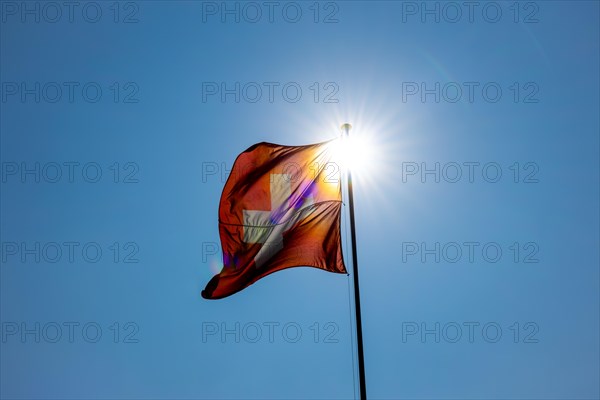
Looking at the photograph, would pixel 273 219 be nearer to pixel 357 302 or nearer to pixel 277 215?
pixel 277 215

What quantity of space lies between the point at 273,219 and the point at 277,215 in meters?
0.13

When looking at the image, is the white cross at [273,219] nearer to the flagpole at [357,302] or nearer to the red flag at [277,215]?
the red flag at [277,215]

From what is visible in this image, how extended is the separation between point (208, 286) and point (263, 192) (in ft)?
8.05

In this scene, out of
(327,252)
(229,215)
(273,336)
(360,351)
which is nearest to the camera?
(360,351)

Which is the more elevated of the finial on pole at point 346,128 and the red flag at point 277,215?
the finial on pole at point 346,128

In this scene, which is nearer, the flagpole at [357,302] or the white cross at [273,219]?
the flagpole at [357,302]

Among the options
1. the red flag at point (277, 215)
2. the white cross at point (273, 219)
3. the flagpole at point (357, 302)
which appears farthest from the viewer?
the white cross at point (273, 219)

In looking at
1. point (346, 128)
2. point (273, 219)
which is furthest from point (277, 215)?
point (346, 128)

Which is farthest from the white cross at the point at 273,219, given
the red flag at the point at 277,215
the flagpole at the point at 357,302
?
the flagpole at the point at 357,302

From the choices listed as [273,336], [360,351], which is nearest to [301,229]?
[360,351]

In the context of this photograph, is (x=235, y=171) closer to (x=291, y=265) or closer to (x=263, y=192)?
(x=263, y=192)

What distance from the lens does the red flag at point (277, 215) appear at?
12008 mm

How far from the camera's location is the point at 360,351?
10016 millimetres

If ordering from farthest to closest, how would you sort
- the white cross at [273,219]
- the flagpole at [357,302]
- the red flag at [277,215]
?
the white cross at [273,219], the red flag at [277,215], the flagpole at [357,302]
